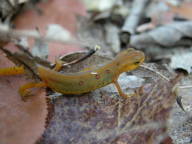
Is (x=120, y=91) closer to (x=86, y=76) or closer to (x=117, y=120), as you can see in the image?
(x=86, y=76)

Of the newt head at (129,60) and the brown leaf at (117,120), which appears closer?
the brown leaf at (117,120)

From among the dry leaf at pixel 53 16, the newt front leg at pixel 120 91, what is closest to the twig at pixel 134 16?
the dry leaf at pixel 53 16

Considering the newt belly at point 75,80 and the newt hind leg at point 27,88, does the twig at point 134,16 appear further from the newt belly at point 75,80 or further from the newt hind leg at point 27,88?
the newt hind leg at point 27,88

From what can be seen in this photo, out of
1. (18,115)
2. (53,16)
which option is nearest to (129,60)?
(18,115)

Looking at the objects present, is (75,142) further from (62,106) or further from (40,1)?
(40,1)

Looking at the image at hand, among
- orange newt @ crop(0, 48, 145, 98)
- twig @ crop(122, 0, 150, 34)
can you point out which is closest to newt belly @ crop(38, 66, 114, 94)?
orange newt @ crop(0, 48, 145, 98)

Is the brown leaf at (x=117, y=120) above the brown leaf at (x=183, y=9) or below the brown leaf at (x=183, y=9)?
above

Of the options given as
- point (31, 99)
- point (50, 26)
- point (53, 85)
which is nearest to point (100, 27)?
point (50, 26)

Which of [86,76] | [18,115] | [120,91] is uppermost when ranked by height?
[18,115]
